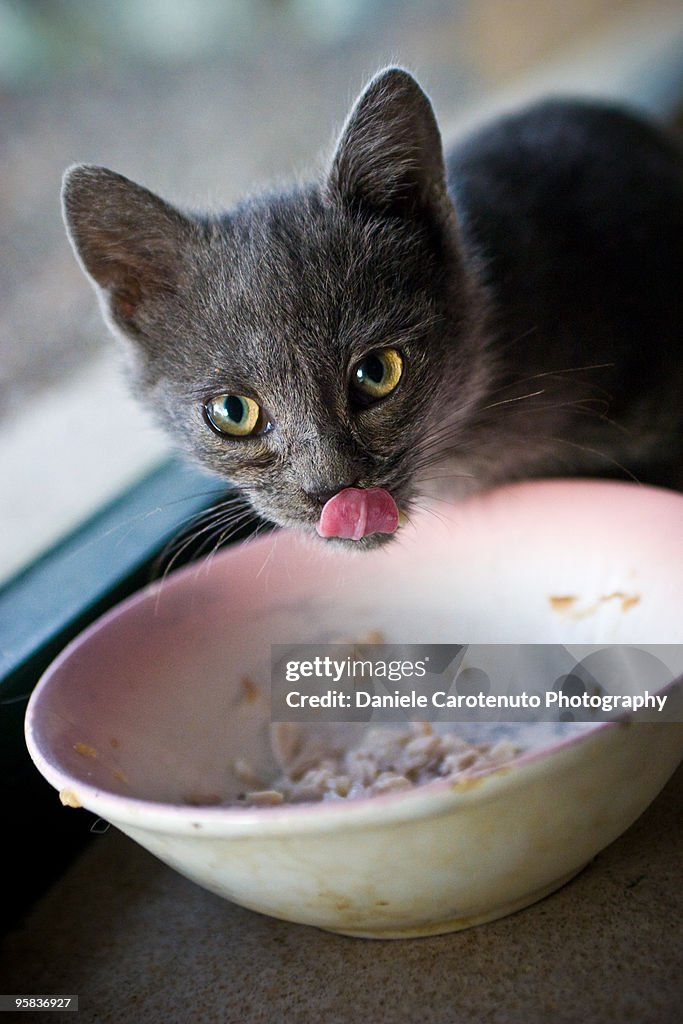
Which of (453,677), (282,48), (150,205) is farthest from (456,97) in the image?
(453,677)

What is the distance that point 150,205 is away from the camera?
1091 mm

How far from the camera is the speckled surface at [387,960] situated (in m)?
0.84

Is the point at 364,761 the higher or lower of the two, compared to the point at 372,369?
lower

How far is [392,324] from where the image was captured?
110 centimetres

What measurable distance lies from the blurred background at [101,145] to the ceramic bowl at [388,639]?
305 millimetres

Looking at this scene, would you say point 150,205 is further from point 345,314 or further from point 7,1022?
point 7,1022

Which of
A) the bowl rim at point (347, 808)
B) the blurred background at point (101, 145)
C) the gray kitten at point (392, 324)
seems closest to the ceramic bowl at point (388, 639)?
the bowl rim at point (347, 808)

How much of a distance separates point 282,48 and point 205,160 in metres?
0.50

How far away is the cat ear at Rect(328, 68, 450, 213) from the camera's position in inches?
42.3

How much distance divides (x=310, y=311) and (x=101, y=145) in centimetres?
65

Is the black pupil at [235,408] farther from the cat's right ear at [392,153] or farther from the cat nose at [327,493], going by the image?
the cat's right ear at [392,153]

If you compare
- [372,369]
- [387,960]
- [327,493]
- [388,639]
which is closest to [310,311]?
[372,369]

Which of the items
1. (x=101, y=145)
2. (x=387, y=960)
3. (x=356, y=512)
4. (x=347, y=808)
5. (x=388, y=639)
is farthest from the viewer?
(x=101, y=145)

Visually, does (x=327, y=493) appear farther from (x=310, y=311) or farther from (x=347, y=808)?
(x=347, y=808)
